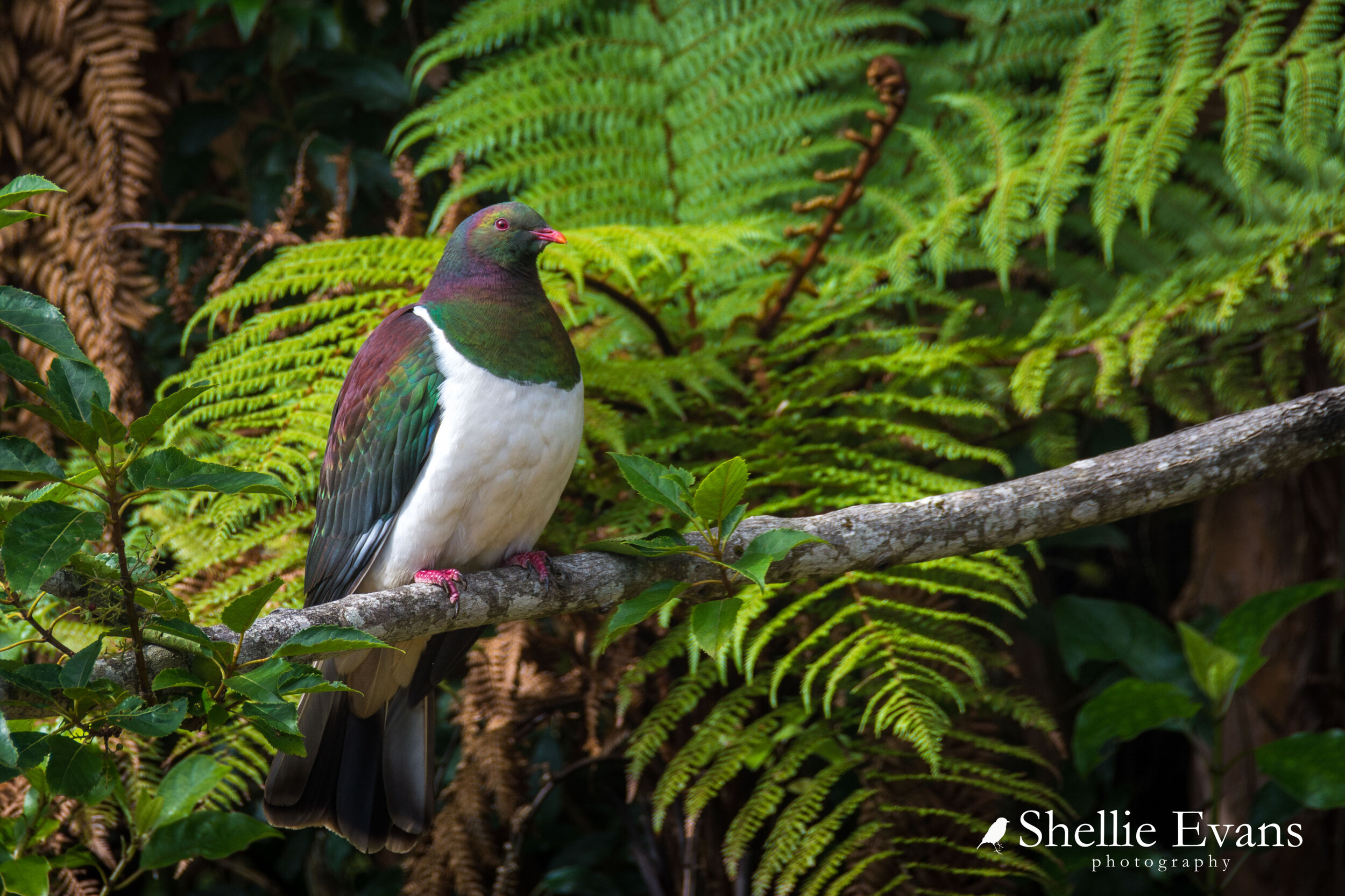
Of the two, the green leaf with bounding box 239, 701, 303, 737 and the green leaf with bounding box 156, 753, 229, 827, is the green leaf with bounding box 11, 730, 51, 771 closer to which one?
the green leaf with bounding box 239, 701, 303, 737

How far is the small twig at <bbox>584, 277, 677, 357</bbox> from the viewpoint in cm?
206

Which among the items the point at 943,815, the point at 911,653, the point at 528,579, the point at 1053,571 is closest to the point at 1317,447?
the point at 911,653

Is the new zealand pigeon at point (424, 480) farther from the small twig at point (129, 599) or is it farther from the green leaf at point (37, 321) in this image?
the green leaf at point (37, 321)

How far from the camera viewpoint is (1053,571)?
11.0ft

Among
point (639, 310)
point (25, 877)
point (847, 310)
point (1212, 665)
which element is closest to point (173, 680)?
point (25, 877)

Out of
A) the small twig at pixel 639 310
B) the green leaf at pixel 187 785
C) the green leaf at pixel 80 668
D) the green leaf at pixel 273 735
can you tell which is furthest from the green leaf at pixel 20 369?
the small twig at pixel 639 310

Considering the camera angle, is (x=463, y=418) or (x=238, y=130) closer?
(x=463, y=418)

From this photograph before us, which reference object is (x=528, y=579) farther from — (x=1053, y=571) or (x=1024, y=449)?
(x=1053, y=571)

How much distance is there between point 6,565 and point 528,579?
28.0 inches

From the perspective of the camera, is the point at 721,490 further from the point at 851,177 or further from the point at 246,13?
the point at 246,13

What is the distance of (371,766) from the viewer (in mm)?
1805

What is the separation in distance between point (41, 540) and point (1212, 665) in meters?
1.95

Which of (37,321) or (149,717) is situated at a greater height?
(37,321)

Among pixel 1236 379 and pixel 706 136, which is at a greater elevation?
pixel 706 136
